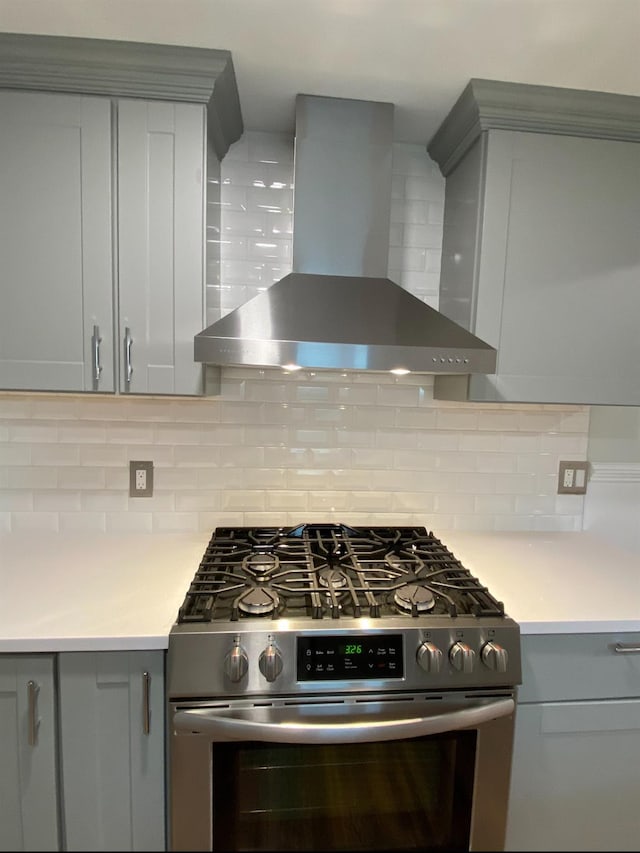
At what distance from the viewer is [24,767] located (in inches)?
41.4

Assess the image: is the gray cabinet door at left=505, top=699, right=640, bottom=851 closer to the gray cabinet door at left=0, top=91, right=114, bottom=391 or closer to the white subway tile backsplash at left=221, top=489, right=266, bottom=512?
the white subway tile backsplash at left=221, top=489, right=266, bottom=512

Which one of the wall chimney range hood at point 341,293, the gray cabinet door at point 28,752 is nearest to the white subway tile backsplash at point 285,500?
the wall chimney range hood at point 341,293

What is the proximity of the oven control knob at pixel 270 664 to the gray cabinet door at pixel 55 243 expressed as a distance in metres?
0.83

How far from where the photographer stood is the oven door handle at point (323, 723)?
1.01 metres

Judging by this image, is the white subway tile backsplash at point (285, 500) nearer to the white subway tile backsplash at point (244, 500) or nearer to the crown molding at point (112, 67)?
the white subway tile backsplash at point (244, 500)

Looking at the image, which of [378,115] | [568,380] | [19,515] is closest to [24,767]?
[19,515]

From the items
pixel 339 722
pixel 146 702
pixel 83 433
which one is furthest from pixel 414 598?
pixel 83 433

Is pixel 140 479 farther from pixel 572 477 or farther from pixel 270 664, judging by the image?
pixel 572 477

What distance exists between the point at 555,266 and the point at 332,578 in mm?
1139

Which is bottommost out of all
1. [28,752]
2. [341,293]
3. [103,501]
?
[28,752]

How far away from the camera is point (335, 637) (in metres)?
1.07

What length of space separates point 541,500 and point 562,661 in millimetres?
767

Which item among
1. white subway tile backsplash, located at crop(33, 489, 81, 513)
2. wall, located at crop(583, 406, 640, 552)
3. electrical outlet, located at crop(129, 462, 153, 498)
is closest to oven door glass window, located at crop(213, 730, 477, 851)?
electrical outlet, located at crop(129, 462, 153, 498)

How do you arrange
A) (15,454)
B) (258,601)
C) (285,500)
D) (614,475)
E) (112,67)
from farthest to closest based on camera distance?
(614,475) < (285,500) < (15,454) < (112,67) < (258,601)
